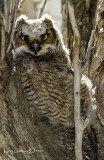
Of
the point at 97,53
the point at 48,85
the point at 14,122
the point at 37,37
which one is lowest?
the point at 14,122

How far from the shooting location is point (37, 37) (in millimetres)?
2395

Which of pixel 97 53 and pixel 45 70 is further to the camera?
pixel 97 53

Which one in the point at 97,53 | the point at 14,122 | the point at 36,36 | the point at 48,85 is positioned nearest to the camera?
the point at 14,122

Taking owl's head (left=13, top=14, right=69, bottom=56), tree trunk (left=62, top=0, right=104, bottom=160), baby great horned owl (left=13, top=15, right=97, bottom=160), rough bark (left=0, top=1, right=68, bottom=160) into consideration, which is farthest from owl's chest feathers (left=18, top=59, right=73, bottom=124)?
rough bark (left=0, top=1, right=68, bottom=160)

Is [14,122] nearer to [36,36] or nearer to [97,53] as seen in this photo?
[36,36]

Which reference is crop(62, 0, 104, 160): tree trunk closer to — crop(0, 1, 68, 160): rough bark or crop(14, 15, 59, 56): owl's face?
crop(14, 15, 59, 56): owl's face

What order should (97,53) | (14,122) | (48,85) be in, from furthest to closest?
1. (97,53)
2. (48,85)
3. (14,122)

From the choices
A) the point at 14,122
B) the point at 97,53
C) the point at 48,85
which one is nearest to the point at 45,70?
the point at 48,85

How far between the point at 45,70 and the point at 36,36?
315 mm

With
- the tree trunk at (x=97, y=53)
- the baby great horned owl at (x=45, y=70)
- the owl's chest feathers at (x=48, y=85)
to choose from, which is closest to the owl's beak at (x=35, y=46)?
the baby great horned owl at (x=45, y=70)

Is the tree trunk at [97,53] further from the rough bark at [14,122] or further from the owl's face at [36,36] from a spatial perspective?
the rough bark at [14,122]

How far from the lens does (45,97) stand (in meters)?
2.51

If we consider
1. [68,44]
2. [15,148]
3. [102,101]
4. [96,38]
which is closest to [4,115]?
[15,148]

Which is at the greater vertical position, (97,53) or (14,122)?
(97,53)
